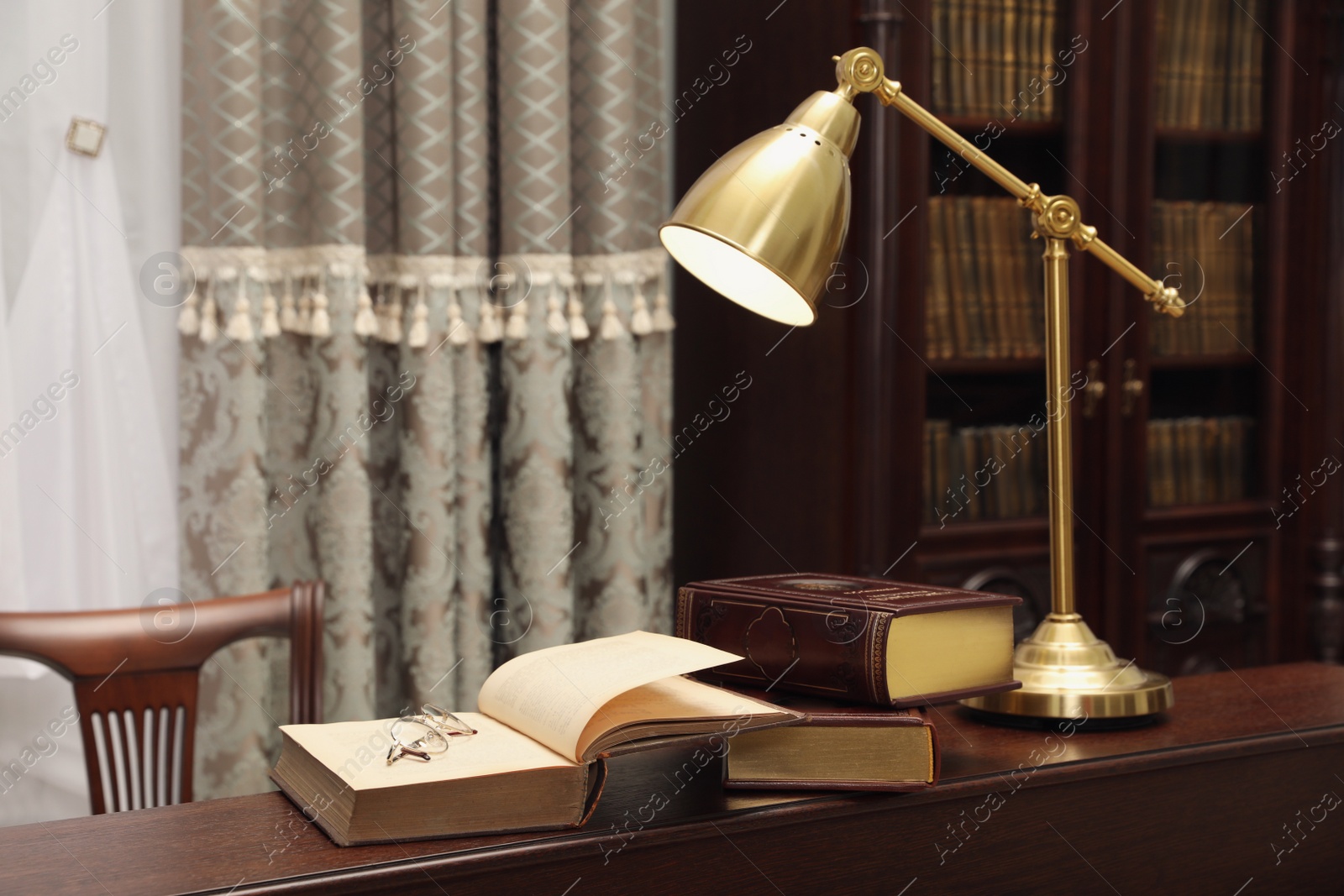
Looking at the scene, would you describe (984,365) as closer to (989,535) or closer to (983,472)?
(983,472)

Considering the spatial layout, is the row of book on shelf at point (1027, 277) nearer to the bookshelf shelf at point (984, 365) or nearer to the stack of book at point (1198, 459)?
the bookshelf shelf at point (984, 365)

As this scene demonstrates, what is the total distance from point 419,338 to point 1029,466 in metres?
1.07

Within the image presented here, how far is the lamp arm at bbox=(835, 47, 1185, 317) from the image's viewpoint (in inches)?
42.8

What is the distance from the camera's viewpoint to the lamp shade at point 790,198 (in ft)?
3.17

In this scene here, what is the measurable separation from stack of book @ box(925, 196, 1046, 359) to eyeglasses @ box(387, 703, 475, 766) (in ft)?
4.36

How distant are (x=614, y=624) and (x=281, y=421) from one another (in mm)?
653

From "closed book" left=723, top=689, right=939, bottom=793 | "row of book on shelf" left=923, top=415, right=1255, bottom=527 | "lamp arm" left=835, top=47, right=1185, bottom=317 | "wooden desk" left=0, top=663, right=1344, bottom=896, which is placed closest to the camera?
"wooden desk" left=0, top=663, right=1344, bottom=896

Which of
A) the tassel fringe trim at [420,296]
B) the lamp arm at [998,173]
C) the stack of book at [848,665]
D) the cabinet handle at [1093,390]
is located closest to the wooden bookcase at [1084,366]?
the cabinet handle at [1093,390]

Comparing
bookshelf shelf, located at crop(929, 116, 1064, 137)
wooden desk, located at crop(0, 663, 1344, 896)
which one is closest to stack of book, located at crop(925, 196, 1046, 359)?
bookshelf shelf, located at crop(929, 116, 1064, 137)

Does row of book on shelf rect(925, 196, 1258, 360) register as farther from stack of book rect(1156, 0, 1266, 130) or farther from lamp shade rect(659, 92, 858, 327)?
lamp shade rect(659, 92, 858, 327)

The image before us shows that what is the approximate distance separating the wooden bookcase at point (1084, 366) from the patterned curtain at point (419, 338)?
9.2 inches

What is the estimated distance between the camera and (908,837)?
3.12 feet

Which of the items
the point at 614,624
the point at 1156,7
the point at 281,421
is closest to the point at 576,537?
the point at 614,624

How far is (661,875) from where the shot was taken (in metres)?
0.87
